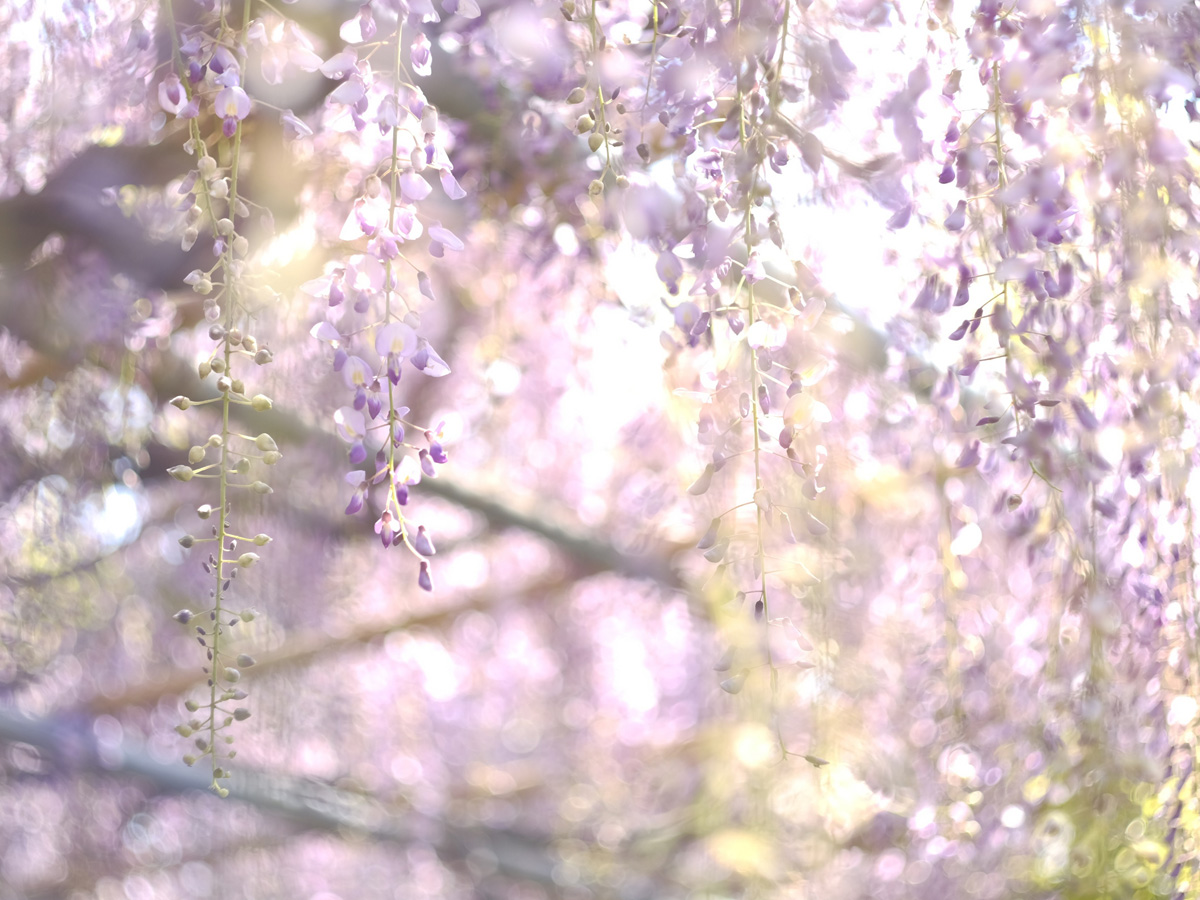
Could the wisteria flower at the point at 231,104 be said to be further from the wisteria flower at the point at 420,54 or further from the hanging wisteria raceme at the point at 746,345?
the wisteria flower at the point at 420,54

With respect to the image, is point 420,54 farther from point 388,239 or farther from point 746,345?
point 746,345

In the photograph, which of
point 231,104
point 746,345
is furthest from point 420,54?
point 746,345

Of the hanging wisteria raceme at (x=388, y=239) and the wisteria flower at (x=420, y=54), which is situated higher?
the wisteria flower at (x=420, y=54)

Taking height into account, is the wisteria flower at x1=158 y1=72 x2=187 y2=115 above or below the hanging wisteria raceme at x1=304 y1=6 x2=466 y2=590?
above

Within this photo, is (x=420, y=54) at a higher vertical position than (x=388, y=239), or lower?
higher

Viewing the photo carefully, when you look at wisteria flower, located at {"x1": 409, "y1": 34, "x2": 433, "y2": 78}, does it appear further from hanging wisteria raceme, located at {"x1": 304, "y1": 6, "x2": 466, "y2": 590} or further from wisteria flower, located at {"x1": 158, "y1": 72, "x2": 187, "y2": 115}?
wisteria flower, located at {"x1": 158, "y1": 72, "x2": 187, "y2": 115}

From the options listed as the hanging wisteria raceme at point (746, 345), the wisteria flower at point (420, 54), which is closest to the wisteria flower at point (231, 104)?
the hanging wisteria raceme at point (746, 345)

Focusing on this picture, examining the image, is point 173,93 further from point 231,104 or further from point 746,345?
point 746,345

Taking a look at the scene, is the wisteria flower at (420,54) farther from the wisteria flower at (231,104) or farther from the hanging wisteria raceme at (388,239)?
the wisteria flower at (231,104)

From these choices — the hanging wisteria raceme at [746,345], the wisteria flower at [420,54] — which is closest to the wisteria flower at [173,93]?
the hanging wisteria raceme at [746,345]

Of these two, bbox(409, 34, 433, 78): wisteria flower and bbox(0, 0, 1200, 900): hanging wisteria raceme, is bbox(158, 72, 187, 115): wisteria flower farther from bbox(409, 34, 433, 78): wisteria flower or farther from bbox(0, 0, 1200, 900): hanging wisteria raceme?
bbox(409, 34, 433, 78): wisteria flower

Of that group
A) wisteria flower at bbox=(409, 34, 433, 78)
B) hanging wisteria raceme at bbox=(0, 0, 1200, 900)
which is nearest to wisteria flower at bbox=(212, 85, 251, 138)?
hanging wisteria raceme at bbox=(0, 0, 1200, 900)

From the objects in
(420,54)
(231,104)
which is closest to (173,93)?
(231,104)

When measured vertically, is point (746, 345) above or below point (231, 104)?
below
